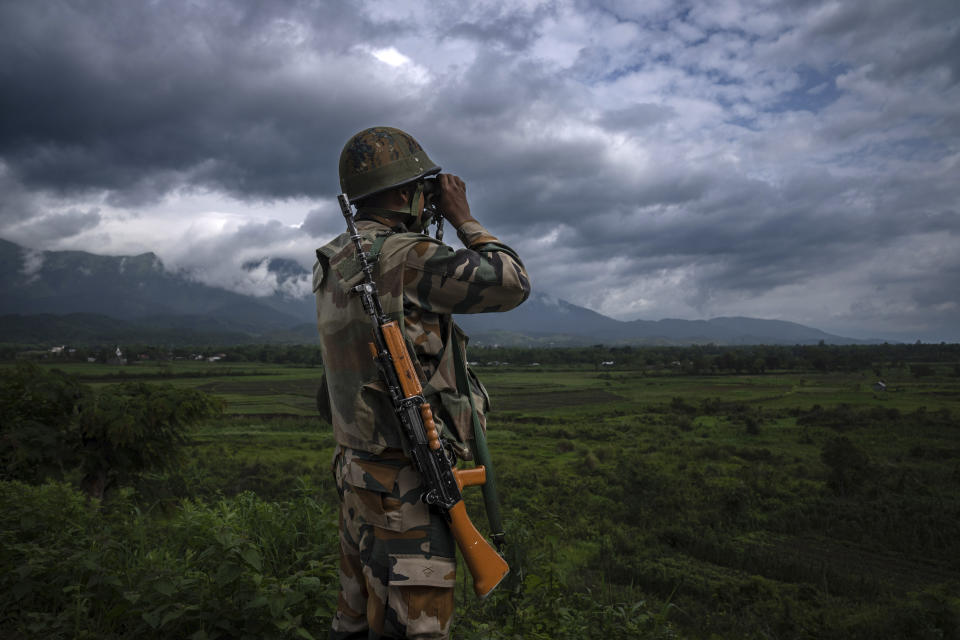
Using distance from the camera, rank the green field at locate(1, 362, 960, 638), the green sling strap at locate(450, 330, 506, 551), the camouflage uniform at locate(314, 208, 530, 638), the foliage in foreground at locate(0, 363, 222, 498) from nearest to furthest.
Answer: the camouflage uniform at locate(314, 208, 530, 638)
the green sling strap at locate(450, 330, 506, 551)
the green field at locate(1, 362, 960, 638)
the foliage in foreground at locate(0, 363, 222, 498)

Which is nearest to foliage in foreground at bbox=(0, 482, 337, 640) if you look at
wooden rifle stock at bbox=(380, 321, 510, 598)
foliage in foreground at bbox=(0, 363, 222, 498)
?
wooden rifle stock at bbox=(380, 321, 510, 598)

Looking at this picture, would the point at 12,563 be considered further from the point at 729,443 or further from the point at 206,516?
the point at 729,443

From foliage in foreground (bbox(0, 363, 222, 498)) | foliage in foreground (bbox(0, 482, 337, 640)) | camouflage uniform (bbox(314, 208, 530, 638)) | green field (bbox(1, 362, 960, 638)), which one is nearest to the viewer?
camouflage uniform (bbox(314, 208, 530, 638))

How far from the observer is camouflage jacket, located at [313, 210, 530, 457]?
8.01 feet

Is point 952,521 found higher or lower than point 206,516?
lower

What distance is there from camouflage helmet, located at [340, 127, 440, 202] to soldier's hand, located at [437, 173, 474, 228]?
8 centimetres

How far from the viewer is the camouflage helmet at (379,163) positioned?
8.84ft

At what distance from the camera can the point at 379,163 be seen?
271 cm

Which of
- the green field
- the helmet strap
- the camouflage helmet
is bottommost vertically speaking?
the green field

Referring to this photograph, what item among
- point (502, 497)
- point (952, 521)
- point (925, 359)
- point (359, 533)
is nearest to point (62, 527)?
point (359, 533)

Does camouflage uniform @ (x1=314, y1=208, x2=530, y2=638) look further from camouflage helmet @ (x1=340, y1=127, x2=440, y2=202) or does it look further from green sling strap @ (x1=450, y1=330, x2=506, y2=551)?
camouflage helmet @ (x1=340, y1=127, x2=440, y2=202)

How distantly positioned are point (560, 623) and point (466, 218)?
343cm

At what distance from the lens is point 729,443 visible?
1494 inches

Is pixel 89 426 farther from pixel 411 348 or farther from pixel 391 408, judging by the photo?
pixel 411 348
